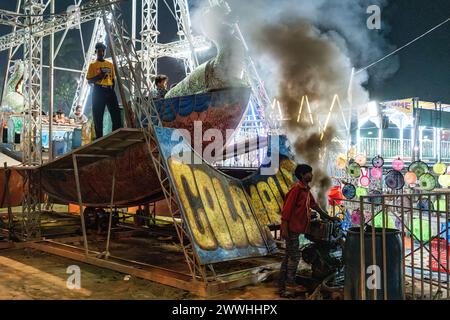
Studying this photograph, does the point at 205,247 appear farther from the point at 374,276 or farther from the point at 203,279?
the point at 374,276

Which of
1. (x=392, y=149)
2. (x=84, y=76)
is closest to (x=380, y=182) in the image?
(x=392, y=149)

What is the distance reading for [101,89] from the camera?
9.04 metres

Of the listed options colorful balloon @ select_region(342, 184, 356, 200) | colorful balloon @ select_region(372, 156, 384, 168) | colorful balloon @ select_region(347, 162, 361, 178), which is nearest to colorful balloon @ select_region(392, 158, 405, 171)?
colorful balloon @ select_region(372, 156, 384, 168)

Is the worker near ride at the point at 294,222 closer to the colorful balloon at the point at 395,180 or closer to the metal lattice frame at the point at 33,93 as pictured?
the metal lattice frame at the point at 33,93

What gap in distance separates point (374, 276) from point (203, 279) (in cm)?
249

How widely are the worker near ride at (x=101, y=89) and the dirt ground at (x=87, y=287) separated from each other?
300 cm

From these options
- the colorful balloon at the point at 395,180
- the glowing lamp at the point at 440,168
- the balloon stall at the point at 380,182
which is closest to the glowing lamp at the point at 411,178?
the balloon stall at the point at 380,182

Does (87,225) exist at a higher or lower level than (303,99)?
lower

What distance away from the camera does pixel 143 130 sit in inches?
282

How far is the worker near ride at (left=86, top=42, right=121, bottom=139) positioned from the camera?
8.98 m

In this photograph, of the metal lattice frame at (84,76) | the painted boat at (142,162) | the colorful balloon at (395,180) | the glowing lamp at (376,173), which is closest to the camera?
the painted boat at (142,162)

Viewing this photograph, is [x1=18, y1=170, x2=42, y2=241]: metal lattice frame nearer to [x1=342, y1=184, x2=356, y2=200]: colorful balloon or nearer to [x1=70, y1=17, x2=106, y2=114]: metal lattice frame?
[x1=342, y1=184, x2=356, y2=200]: colorful balloon

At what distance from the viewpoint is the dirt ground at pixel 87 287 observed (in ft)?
20.5
